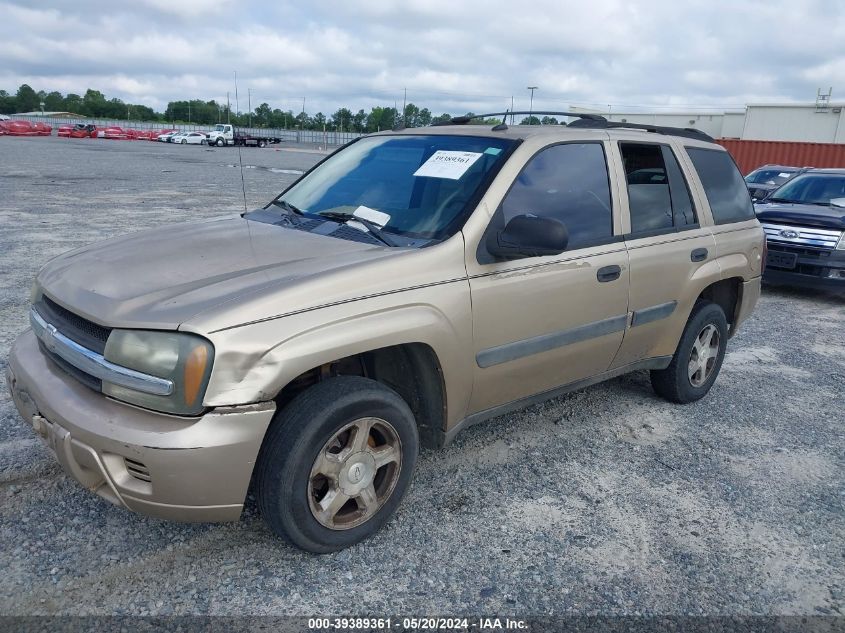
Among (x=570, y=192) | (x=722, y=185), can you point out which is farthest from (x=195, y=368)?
(x=722, y=185)

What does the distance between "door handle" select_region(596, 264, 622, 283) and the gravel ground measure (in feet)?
3.34

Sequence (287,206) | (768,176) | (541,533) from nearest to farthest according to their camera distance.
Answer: (541,533) < (287,206) < (768,176)

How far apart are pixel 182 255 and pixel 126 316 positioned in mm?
642

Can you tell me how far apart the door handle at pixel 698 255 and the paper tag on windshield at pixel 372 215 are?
2.06 metres

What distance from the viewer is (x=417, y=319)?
2861 mm

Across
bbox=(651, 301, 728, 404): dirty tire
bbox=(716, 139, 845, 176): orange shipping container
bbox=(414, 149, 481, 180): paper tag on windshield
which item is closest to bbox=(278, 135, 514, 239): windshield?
bbox=(414, 149, 481, 180): paper tag on windshield

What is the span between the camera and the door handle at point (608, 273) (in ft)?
12.0

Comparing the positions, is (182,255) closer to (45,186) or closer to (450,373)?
(450,373)

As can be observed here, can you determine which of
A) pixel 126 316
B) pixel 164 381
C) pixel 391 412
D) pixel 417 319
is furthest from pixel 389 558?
pixel 126 316

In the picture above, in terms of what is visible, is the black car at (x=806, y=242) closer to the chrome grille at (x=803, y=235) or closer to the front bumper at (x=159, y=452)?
the chrome grille at (x=803, y=235)

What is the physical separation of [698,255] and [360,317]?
8.54ft

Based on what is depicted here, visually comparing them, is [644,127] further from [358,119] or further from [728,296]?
[358,119]

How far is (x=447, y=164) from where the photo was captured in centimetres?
349

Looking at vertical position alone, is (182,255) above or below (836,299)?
above
